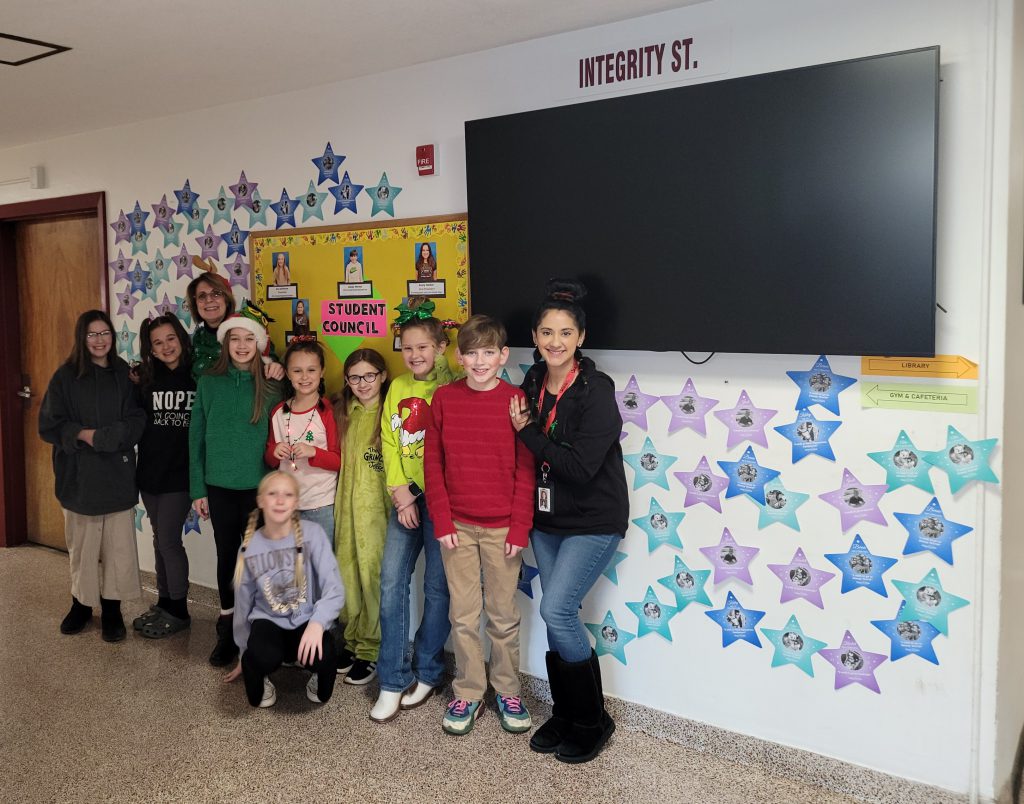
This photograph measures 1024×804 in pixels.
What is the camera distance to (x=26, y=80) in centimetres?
322

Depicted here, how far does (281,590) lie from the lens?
9.25 ft

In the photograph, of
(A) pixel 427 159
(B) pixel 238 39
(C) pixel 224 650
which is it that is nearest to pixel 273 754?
(C) pixel 224 650

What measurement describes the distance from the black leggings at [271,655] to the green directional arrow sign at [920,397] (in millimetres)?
1836

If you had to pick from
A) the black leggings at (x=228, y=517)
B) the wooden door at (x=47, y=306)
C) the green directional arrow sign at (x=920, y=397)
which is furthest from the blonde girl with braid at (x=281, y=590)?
the wooden door at (x=47, y=306)

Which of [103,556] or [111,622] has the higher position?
[103,556]

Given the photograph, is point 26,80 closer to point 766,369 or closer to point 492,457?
point 492,457

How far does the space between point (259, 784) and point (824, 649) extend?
65.3 inches

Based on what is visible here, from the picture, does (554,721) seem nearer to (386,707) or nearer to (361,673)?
(386,707)

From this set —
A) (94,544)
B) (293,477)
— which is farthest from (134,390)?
(293,477)

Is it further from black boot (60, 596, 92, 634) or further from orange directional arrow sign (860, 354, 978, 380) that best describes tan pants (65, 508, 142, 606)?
orange directional arrow sign (860, 354, 978, 380)

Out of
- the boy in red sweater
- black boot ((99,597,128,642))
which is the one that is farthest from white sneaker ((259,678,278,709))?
black boot ((99,597,128,642))

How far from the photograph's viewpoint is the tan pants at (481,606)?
8.75 ft

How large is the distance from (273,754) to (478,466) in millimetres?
1086

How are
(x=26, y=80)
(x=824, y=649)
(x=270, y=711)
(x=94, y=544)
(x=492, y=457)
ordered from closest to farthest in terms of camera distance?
(x=824, y=649)
(x=492, y=457)
(x=270, y=711)
(x=26, y=80)
(x=94, y=544)
